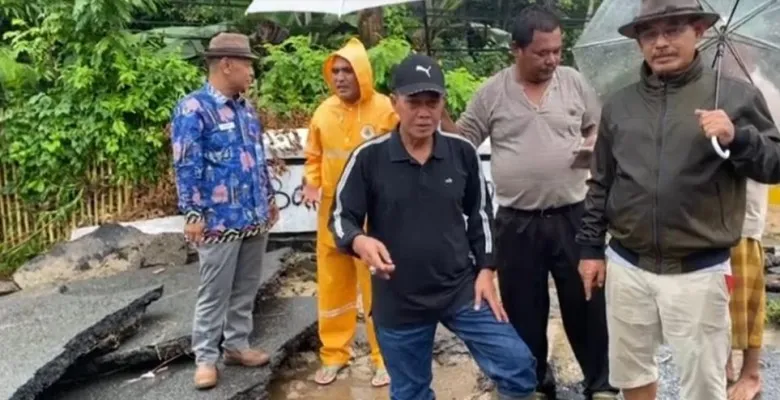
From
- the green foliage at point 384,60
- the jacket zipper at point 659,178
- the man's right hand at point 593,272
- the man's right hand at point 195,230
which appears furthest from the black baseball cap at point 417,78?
the green foliage at point 384,60

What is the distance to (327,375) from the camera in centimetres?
478

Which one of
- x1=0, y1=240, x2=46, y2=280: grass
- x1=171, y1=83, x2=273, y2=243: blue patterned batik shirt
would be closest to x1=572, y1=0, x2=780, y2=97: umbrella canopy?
x1=171, y1=83, x2=273, y2=243: blue patterned batik shirt

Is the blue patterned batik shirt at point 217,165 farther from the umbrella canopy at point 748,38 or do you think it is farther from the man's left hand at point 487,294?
the umbrella canopy at point 748,38

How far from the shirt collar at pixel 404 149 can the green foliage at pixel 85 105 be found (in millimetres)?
4148

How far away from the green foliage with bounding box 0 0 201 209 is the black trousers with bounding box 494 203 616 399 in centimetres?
396

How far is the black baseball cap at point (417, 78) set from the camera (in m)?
3.04

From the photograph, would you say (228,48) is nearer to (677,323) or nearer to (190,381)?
(190,381)

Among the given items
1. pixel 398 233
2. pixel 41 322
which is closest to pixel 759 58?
pixel 398 233

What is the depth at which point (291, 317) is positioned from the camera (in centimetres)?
528

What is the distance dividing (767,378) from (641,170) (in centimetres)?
210

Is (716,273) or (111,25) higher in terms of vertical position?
(111,25)

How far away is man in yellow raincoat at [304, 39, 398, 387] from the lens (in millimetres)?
4363

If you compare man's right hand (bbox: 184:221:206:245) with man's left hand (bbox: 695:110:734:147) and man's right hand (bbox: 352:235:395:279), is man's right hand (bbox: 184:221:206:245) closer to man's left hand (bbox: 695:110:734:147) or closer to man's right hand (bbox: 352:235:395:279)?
man's right hand (bbox: 352:235:395:279)

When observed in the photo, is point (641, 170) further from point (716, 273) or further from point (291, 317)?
point (291, 317)
